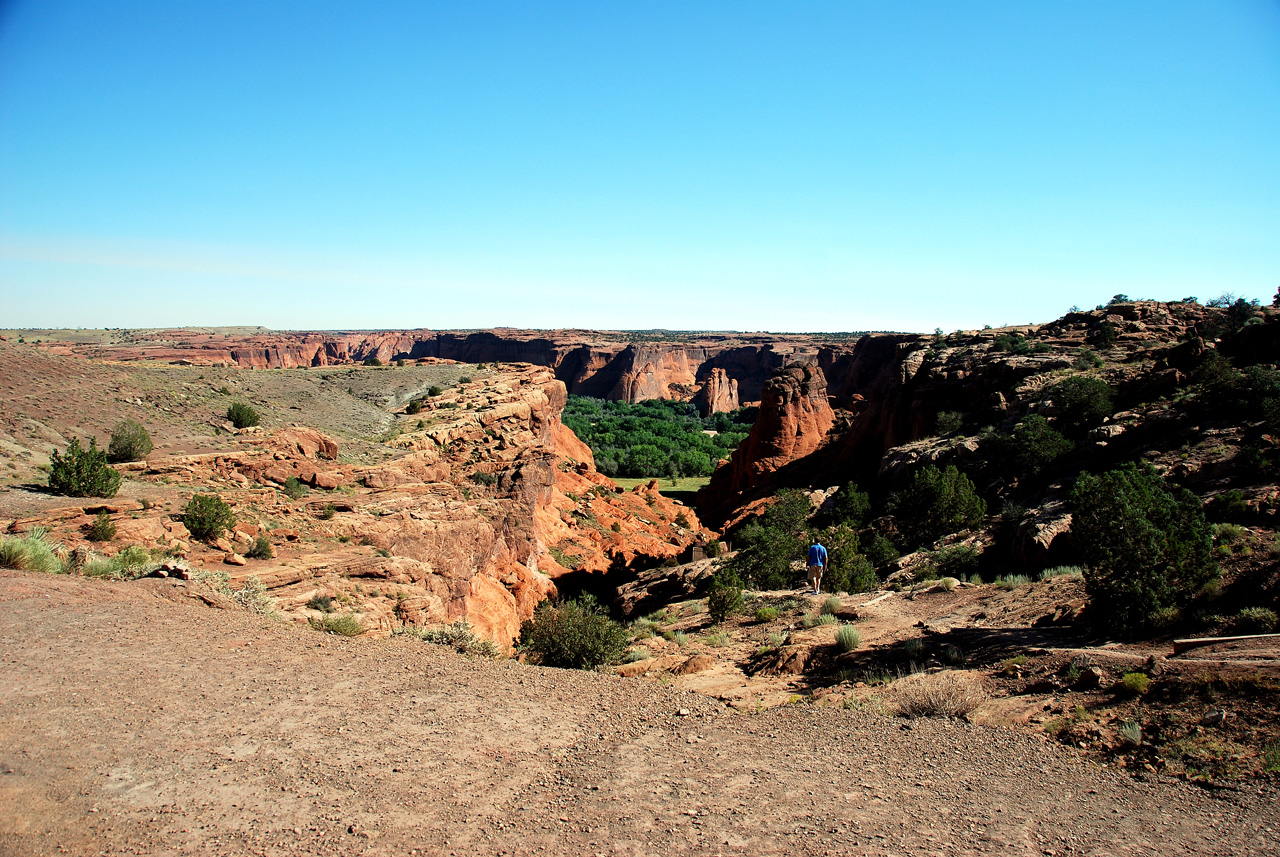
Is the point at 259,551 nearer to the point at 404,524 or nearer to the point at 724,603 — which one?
the point at 404,524

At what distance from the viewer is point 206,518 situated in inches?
495

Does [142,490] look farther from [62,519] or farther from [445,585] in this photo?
[445,585]

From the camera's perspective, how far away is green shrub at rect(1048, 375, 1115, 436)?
86.7 feet

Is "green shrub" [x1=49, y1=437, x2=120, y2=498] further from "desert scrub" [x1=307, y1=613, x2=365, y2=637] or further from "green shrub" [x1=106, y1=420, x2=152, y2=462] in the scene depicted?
"desert scrub" [x1=307, y1=613, x2=365, y2=637]

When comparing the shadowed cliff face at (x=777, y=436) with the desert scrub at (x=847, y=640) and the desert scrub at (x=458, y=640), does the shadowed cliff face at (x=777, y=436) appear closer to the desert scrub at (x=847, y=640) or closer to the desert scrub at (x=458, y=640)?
the desert scrub at (x=847, y=640)

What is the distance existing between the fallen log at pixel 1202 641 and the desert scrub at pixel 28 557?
15726 mm

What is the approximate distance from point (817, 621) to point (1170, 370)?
22118 millimetres

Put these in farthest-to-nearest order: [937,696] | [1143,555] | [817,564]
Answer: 1. [817,564]
2. [1143,555]
3. [937,696]

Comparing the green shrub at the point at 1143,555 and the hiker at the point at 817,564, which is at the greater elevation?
the green shrub at the point at 1143,555

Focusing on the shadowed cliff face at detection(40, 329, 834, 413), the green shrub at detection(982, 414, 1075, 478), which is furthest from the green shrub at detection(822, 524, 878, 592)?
the shadowed cliff face at detection(40, 329, 834, 413)

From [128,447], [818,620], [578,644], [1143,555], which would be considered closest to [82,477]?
[128,447]

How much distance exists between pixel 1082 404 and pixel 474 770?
2866 cm

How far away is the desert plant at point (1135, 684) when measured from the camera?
7469 mm

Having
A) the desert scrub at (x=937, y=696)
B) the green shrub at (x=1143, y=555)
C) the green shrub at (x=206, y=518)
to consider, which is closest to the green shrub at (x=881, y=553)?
the green shrub at (x=1143, y=555)
